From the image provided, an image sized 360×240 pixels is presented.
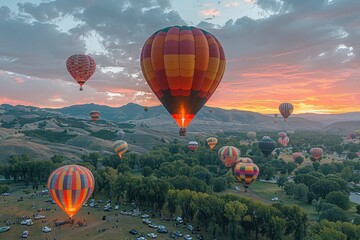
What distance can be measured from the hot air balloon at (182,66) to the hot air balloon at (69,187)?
76.3 ft

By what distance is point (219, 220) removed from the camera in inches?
2250

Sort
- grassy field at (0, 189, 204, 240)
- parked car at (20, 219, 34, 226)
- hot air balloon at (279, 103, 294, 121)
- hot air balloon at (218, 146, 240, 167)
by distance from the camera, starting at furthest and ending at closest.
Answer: hot air balloon at (279, 103, 294, 121) < hot air balloon at (218, 146, 240, 167) < parked car at (20, 219, 34, 226) < grassy field at (0, 189, 204, 240)

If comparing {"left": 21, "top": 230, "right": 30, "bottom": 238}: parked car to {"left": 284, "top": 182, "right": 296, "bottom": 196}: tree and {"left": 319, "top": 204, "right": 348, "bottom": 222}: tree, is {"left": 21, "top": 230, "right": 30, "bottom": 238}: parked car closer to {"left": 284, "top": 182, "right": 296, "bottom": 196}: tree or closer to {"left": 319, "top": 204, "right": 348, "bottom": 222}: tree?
{"left": 319, "top": 204, "right": 348, "bottom": 222}: tree

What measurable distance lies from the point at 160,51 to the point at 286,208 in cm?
3718

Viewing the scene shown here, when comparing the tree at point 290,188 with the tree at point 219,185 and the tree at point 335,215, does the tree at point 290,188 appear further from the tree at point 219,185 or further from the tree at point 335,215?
the tree at point 335,215

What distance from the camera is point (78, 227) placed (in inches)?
2290

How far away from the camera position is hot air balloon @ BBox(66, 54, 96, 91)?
83.2 meters

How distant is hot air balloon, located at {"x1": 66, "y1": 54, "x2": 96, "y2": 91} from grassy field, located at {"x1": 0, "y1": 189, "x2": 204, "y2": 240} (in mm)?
34029

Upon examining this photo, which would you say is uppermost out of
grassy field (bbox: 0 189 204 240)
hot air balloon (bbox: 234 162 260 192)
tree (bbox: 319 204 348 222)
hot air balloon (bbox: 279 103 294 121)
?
hot air balloon (bbox: 279 103 294 121)

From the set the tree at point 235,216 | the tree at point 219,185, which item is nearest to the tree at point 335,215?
the tree at point 235,216

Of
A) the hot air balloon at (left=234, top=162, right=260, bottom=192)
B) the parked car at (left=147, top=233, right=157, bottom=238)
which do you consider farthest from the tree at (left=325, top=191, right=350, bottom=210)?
the parked car at (left=147, top=233, right=157, bottom=238)

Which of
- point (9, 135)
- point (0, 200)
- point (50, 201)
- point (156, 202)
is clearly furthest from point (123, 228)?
point (9, 135)

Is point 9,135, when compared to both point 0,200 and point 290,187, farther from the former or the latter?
point 290,187

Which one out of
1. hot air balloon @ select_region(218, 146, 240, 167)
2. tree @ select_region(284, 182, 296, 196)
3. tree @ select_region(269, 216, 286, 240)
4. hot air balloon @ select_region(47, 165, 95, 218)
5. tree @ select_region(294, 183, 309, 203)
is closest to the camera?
tree @ select_region(269, 216, 286, 240)
